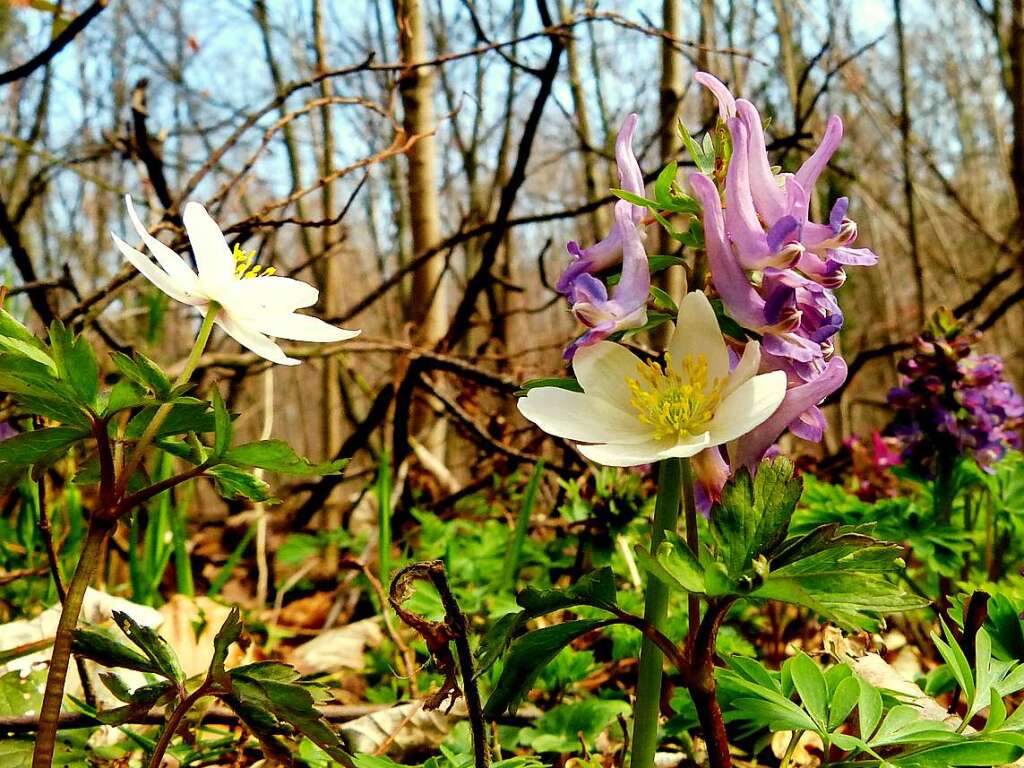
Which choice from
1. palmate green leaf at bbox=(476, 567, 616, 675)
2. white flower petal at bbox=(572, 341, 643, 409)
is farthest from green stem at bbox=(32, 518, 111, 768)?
white flower petal at bbox=(572, 341, 643, 409)

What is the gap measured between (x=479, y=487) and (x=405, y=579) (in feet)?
6.22

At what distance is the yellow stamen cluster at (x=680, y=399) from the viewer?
0.77m

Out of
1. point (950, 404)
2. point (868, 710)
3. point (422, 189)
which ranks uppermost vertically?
point (422, 189)

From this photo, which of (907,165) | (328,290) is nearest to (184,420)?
(328,290)

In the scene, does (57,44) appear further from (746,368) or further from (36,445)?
(746,368)

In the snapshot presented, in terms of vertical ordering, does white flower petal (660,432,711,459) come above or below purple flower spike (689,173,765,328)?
below

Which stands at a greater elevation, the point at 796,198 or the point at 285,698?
the point at 796,198

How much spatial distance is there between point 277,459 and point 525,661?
301 millimetres

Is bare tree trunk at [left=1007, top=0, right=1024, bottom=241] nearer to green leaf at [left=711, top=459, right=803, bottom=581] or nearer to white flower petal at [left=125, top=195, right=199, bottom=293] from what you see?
green leaf at [left=711, top=459, right=803, bottom=581]

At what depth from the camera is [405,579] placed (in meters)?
0.76

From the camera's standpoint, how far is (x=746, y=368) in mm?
746

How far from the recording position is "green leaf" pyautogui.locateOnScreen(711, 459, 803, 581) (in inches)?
26.7

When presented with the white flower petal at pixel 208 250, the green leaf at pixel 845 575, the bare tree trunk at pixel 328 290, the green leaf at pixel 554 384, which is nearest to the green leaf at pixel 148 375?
the white flower petal at pixel 208 250

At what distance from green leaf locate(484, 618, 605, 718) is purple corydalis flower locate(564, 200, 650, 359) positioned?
0.92ft
